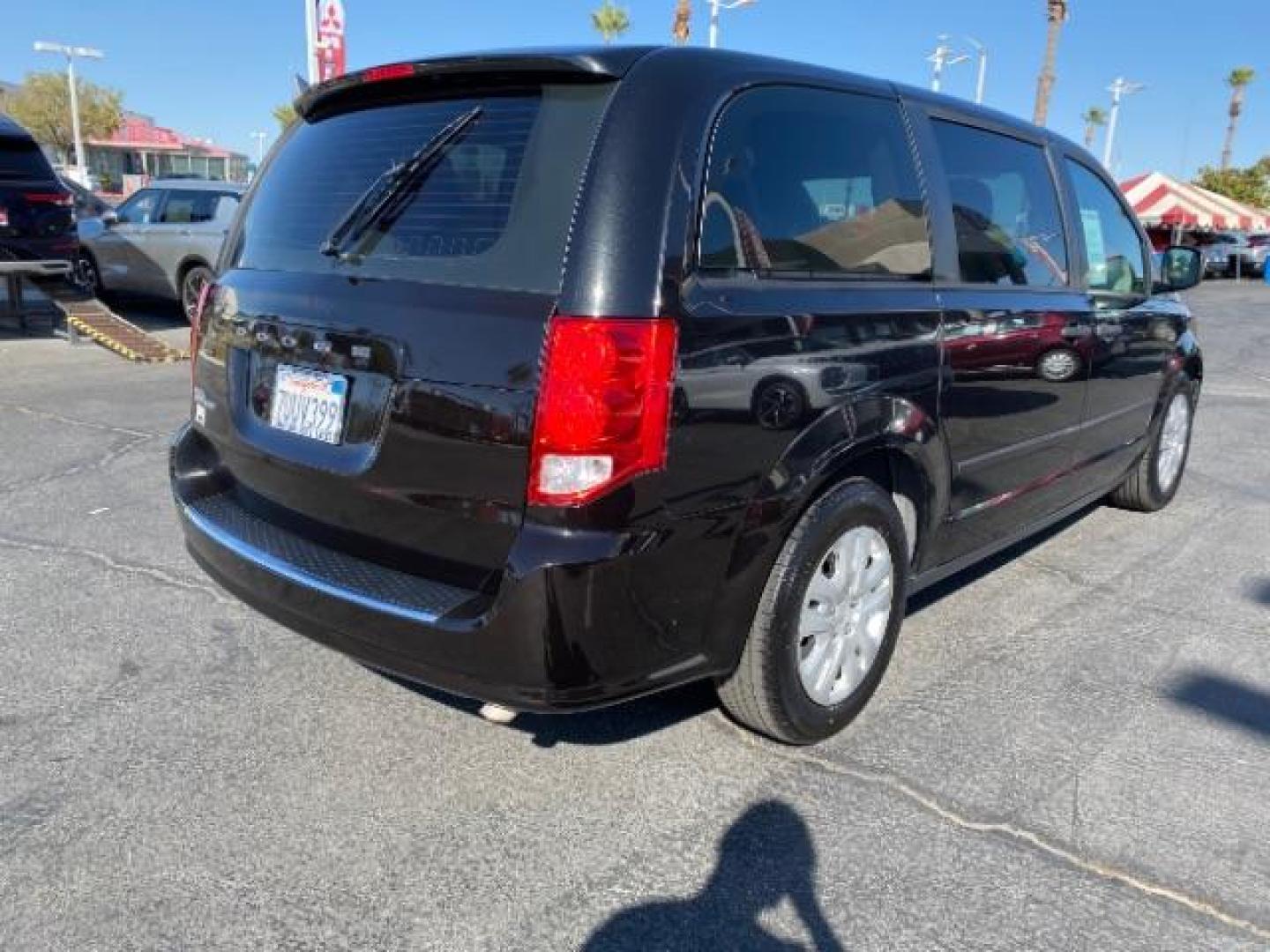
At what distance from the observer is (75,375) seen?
28.9ft

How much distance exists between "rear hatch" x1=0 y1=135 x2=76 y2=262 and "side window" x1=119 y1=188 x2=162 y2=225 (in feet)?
6.07

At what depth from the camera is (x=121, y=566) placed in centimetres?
420

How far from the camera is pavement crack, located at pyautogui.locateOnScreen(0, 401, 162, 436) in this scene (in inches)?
260

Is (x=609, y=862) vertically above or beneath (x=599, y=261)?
beneath

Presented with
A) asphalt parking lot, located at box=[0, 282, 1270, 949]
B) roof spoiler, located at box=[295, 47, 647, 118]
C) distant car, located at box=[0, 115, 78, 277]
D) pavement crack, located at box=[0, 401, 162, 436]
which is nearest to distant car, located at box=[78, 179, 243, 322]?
distant car, located at box=[0, 115, 78, 277]

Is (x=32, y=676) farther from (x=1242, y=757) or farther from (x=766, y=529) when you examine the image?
(x=1242, y=757)

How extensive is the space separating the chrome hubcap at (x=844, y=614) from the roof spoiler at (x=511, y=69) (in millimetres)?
1371

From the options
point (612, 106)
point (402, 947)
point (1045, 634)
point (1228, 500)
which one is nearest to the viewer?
point (402, 947)

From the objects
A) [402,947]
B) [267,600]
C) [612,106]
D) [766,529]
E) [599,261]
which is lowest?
[402,947]

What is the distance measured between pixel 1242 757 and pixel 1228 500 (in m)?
3.51

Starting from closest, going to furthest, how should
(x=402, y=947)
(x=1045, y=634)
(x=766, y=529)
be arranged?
1. (x=402, y=947)
2. (x=766, y=529)
3. (x=1045, y=634)

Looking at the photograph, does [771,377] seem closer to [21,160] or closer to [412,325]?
[412,325]

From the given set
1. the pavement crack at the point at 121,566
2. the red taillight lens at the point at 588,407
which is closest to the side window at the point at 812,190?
the red taillight lens at the point at 588,407

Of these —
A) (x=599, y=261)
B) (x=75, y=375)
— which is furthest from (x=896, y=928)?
(x=75, y=375)
